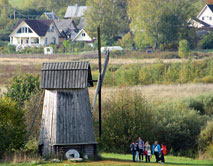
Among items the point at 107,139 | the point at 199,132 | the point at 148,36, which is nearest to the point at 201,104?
the point at 199,132

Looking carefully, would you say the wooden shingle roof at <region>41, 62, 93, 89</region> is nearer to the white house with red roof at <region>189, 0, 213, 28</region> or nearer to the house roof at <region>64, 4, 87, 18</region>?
the white house with red roof at <region>189, 0, 213, 28</region>

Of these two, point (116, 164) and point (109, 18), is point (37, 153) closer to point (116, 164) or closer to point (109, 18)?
point (116, 164)

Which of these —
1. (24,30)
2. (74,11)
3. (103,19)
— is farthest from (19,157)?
(74,11)

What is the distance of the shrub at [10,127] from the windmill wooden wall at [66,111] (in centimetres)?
179

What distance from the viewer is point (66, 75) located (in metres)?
22.5

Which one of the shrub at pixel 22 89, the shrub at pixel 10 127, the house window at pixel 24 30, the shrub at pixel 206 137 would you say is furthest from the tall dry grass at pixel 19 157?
the house window at pixel 24 30

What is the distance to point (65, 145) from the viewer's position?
22.2 metres

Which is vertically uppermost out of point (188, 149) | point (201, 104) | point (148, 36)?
point (148, 36)

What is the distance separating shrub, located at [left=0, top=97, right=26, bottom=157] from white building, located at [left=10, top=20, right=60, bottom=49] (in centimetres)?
6594

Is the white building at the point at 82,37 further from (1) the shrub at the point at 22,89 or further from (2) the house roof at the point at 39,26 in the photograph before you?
(1) the shrub at the point at 22,89

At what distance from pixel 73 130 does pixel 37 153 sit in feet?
7.96

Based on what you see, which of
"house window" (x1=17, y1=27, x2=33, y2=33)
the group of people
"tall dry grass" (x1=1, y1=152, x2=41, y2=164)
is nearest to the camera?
"tall dry grass" (x1=1, y1=152, x2=41, y2=164)

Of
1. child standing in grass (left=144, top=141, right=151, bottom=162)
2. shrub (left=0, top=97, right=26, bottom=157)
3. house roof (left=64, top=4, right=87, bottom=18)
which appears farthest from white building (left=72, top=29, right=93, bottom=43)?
child standing in grass (left=144, top=141, right=151, bottom=162)

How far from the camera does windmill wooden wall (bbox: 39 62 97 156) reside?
22.2 m
